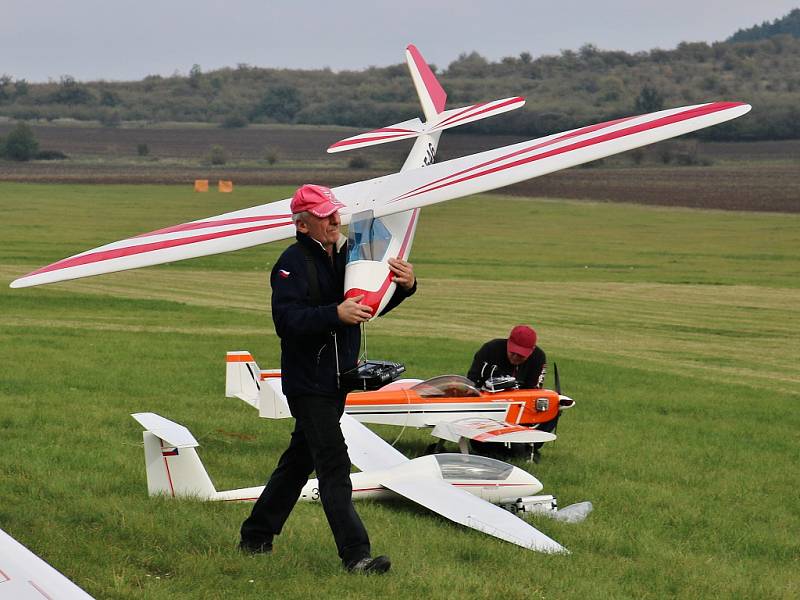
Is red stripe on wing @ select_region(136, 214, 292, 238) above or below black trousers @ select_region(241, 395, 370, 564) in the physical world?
above

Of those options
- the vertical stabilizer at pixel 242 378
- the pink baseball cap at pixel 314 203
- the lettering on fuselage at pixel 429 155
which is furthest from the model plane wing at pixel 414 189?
the vertical stabilizer at pixel 242 378

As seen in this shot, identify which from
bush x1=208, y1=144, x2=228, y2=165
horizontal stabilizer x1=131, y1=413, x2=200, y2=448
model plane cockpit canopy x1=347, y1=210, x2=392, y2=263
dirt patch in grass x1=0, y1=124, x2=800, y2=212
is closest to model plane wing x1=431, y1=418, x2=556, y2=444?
horizontal stabilizer x1=131, y1=413, x2=200, y2=448

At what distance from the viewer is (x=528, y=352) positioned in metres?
12.5

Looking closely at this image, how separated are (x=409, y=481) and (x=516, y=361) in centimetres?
322

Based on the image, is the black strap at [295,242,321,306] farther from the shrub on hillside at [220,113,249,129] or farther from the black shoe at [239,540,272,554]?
the shrub on hillside at [220,113,249,129]

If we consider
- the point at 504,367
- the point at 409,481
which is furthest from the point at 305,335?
the point at 504,367

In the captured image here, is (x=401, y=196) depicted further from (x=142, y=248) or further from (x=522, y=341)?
(x=522, y=341)

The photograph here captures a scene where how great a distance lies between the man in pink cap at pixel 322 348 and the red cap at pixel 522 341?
5506mm

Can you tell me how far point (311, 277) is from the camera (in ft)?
22.7

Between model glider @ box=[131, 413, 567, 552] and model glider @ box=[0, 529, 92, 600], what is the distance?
9.41 feet

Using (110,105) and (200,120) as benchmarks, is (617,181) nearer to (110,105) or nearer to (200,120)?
(200,120)

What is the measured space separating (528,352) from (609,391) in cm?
530

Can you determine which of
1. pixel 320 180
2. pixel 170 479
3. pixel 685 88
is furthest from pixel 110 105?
pixel 170 479

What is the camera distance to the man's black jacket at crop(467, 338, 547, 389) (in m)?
12.6
